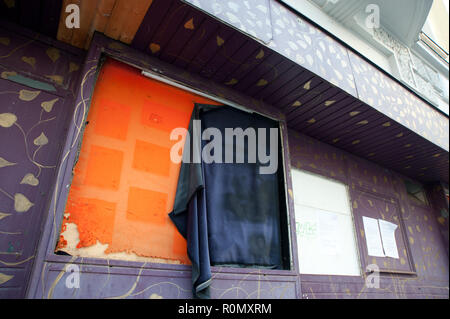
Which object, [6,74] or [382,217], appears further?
[382,217]

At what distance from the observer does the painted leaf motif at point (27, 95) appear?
1782 millimetres

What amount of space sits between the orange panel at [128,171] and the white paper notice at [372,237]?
2.40m

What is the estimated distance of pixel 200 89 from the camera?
92.9 inches

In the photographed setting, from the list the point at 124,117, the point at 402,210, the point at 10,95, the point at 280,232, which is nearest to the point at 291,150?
the point at 280,232

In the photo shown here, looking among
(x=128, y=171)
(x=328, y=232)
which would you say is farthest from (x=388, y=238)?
(x=128, y=171)

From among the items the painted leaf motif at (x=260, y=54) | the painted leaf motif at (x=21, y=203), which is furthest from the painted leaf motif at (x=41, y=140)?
the painted leaf motif at (x=260, y=54)

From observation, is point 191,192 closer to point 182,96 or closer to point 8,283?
point 182,96

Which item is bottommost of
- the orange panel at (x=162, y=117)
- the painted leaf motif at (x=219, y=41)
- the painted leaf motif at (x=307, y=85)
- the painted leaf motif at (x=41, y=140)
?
the painted leaf motif at (x=41, y=140)

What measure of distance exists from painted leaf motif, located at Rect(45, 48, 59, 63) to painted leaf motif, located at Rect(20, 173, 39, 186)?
0.81 m

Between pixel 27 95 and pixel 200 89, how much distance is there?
117 cm

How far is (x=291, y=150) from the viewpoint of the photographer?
3129mm

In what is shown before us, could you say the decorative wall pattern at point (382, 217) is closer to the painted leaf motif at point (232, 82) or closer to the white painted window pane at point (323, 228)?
the white painted window pane at point (323, 228)

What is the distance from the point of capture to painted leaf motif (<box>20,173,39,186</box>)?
1655mm

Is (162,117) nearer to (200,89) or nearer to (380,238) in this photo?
(200,89)
